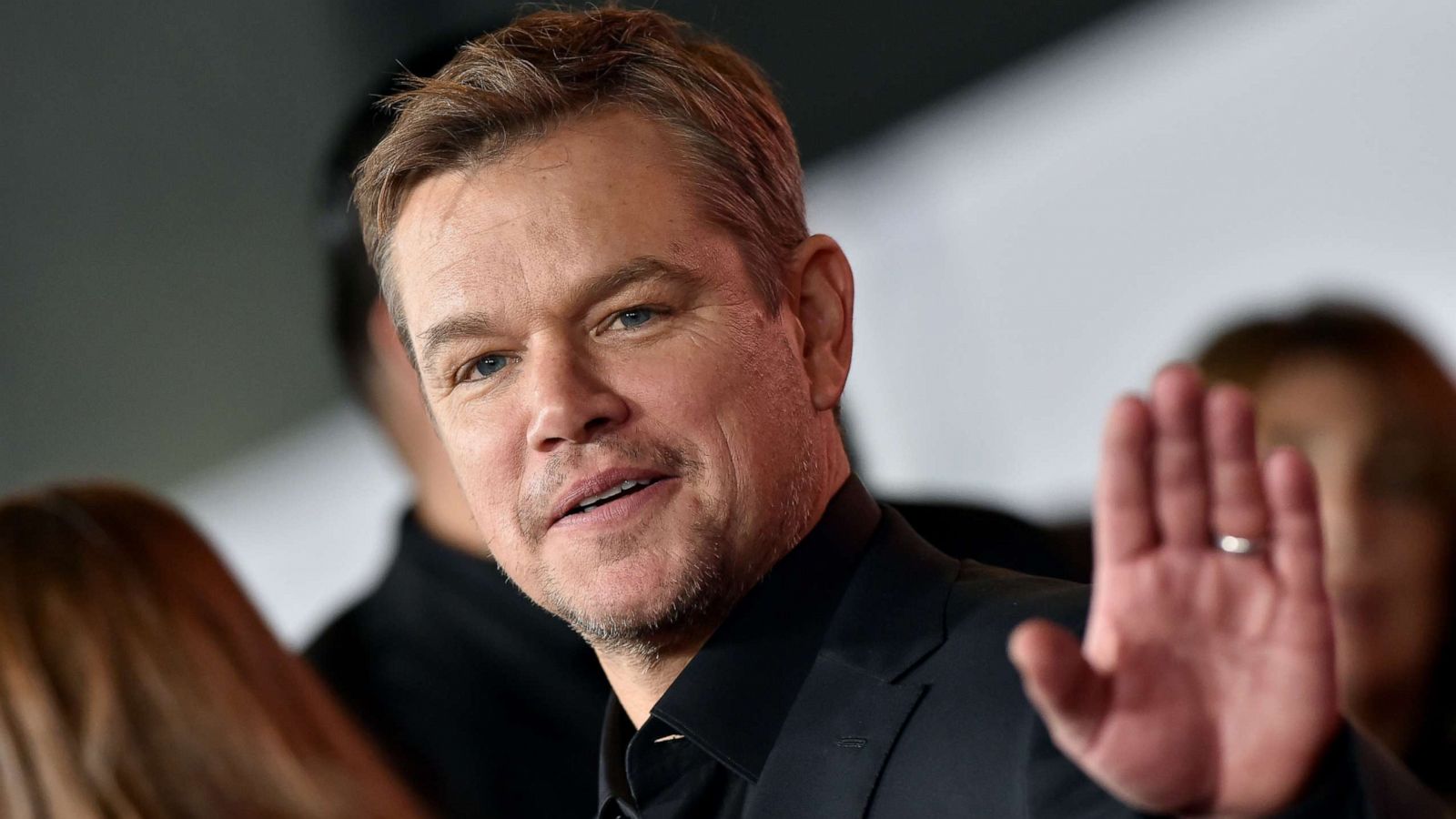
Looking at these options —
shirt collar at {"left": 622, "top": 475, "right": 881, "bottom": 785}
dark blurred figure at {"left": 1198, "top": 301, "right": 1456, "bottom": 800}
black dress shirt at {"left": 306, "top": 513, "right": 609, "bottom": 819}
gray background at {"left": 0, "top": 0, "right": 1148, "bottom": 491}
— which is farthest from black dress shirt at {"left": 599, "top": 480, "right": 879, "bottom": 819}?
gray background at {"left": 0, "top": 0, "right": 1148, "bottom": 491}

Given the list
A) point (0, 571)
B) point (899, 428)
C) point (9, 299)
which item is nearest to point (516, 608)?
point (0, 571)

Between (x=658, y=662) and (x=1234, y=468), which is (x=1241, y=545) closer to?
(x=1234, y=468)

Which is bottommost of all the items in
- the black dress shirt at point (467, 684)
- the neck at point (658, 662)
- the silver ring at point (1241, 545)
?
the black dress shirt at point (467, 684)

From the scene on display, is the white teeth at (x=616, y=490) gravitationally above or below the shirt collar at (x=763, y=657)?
above

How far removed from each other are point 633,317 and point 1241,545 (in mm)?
348

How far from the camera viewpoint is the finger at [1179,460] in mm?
720

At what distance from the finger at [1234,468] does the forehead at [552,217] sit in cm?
34

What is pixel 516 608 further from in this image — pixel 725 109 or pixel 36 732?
pixel 725 109

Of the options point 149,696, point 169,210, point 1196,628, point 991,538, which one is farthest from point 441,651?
point 169,210

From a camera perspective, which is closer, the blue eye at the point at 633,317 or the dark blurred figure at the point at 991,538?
the blue eye at the point at 633,317

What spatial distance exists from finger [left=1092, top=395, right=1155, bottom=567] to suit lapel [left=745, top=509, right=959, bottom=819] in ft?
0.65

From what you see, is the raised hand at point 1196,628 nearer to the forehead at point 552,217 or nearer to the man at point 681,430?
the man at point 681,430

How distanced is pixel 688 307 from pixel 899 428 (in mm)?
2347

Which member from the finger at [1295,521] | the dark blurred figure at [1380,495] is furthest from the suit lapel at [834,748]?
the dark blurred figure at [1380,495]
